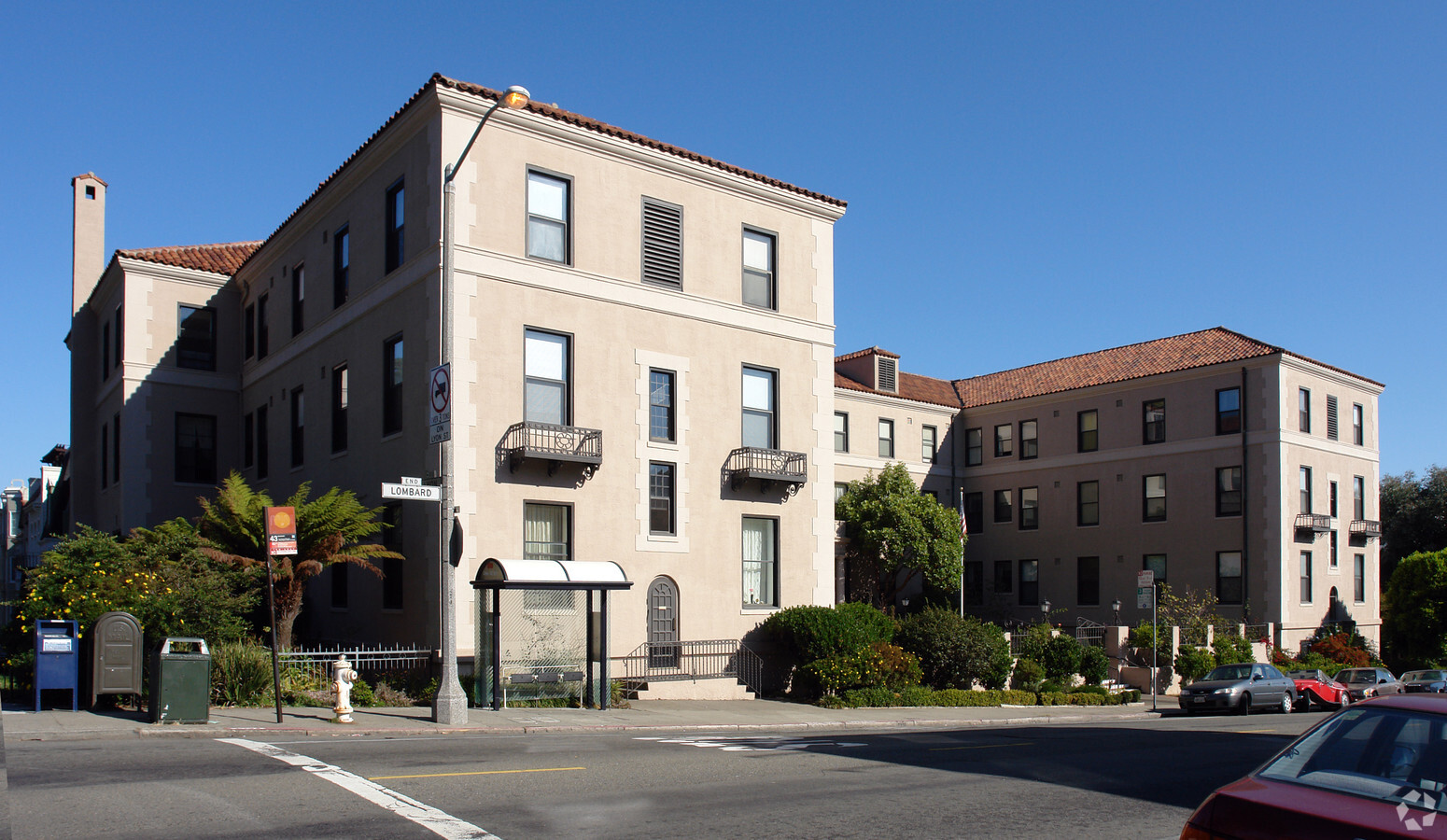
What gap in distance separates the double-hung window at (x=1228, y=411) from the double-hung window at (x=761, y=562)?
21580mm

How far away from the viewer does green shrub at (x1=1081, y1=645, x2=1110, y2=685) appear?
32844 mm

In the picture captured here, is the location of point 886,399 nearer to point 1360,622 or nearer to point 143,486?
point 1360,622

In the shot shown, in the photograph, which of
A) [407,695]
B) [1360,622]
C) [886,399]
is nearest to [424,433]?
[407,695]

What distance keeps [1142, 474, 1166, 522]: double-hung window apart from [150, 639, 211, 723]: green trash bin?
35351 mm

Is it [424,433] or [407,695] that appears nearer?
[407,695]

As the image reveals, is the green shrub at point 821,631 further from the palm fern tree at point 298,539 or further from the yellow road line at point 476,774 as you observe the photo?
the yellow road line at point 476,774

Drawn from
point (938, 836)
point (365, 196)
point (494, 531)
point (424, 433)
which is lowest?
point (938, 836)

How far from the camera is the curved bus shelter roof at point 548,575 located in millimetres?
19250

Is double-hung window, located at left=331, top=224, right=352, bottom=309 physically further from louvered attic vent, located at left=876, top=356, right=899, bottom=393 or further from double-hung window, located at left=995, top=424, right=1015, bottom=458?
double-hung window, located at left=995, top=424, right=1015, bottom=458

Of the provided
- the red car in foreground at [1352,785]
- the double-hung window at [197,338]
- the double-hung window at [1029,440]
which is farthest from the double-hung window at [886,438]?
the red car in foreground at [1352,785]

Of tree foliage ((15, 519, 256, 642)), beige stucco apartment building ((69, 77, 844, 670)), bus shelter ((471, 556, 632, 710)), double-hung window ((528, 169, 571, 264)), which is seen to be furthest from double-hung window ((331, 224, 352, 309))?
bus shelter ((471, 556, 632, 710))

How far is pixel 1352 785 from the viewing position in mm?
5137

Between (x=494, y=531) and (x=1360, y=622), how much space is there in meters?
35.3

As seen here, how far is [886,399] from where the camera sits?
45.2m
